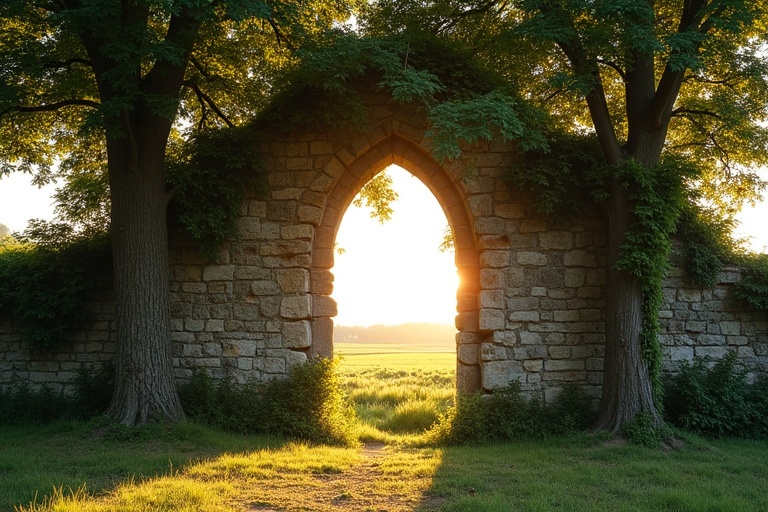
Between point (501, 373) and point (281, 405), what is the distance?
9.85 feet

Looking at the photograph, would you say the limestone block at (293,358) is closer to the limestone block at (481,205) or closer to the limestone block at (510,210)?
the limestone block at (481,205)

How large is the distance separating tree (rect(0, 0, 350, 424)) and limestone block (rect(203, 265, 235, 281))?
0.85 meters

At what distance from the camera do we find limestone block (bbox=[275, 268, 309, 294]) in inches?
328

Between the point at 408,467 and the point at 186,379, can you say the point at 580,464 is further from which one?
the point at 186,379

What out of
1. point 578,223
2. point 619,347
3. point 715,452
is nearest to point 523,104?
point 578,223

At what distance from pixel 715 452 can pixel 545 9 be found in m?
5.64

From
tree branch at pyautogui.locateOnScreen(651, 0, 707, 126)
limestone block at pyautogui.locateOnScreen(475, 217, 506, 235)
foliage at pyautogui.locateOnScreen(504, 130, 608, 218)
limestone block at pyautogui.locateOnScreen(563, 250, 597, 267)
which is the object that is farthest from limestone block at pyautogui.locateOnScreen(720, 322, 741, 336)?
limestone block at pyautogui.locateOnScreen(475, 217, 506, 235)

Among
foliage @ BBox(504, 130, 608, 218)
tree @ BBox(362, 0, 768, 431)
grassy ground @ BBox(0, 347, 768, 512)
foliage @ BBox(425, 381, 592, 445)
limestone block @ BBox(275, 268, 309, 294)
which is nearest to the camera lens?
grassy ground @ BBox(0, 347, 768, 512)

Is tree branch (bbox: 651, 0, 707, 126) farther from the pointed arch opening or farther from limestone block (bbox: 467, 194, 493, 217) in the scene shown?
the pointed arch opening

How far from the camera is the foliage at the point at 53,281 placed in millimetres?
8414

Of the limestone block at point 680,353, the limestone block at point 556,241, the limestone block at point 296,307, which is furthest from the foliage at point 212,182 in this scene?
the limestone block at point 680,353

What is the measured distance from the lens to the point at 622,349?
24.2ft

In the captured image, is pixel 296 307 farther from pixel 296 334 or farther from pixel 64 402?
pixel 64 402

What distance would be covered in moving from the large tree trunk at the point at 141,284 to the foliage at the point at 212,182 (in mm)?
479
